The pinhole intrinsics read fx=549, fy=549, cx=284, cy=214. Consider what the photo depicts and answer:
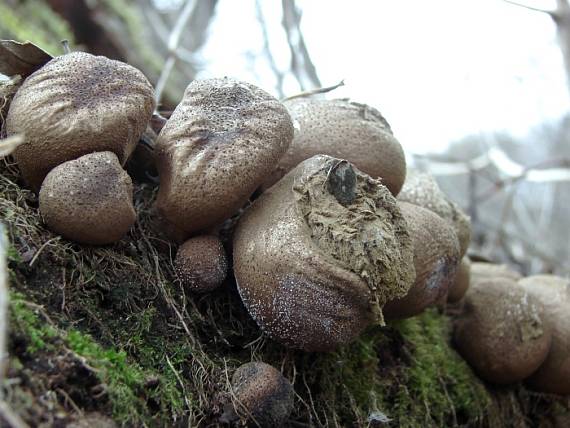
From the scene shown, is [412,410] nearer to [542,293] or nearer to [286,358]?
[286,358]

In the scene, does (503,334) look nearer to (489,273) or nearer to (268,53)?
(489,273)

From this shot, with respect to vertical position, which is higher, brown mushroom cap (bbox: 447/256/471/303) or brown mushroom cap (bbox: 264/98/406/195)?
brown mushroom cap (bbox: 264/98/406/195)

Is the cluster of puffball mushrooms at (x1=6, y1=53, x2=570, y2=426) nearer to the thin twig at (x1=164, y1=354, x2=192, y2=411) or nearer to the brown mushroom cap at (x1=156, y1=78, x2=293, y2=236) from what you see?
the brown mushroom cap at (x1=156, y1=78, x2=293, y2=236)

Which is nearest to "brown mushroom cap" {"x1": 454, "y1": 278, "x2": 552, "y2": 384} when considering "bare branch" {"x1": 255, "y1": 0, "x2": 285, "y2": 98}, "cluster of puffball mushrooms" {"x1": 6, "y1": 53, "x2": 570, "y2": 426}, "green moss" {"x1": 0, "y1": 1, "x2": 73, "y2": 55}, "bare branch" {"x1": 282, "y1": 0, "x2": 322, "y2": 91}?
→ "cluster of puffball mushrooms" {"x1": 6, "y1": 53, "x2": 570, "y2": 426}

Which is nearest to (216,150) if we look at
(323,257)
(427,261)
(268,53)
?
(323,257)

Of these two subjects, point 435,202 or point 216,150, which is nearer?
point 216,150
